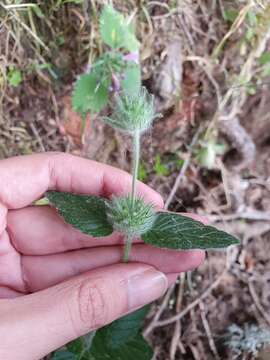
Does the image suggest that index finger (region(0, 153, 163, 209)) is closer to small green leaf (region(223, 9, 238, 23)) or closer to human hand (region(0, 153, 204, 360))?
human hand (region(0, 153, 204, 360))

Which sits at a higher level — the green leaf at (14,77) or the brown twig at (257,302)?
the green leaf at (14,77)

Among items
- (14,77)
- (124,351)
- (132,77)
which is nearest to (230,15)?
(132,77)

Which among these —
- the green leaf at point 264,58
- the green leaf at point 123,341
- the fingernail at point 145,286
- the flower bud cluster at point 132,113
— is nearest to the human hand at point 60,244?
the fingernail at point 145,286

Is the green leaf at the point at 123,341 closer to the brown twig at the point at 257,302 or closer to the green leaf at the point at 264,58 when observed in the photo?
the brown twig at the point at 257,302

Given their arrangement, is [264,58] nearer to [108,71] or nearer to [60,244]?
[108,71]

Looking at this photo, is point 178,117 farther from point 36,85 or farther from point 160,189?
point 36,85

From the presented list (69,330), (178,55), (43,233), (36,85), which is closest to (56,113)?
(36,85)
